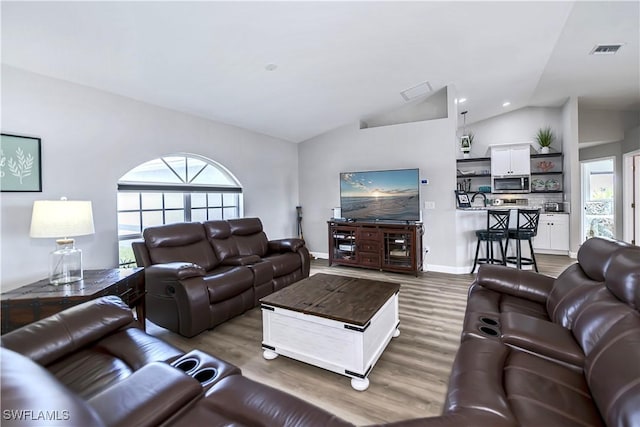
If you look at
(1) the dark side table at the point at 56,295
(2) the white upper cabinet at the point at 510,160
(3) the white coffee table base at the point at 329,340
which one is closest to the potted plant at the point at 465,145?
(2) the white upper cabinet at the point at 510,160

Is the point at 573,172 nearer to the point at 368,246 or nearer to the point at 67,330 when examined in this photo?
the point at 368,246

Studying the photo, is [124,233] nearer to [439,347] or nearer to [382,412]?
[382,412]

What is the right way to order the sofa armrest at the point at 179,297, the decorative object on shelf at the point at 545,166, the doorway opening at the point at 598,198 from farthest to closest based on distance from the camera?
the decorative object on shelf at the point at 545,166 < the doorway opening at the point at 598,198 < the sofa armrest at the point at 179,297

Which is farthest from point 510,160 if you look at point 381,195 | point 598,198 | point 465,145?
point 381,195

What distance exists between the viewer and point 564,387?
50.2 inches

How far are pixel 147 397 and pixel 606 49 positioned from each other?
5.73 m

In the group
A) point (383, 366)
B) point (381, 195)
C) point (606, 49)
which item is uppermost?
point (606, 49)

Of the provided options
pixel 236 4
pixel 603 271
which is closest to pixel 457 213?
pixel 603 271

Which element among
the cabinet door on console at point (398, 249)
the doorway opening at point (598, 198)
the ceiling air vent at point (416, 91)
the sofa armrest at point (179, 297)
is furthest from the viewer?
the doorway opening at point (598, 198)

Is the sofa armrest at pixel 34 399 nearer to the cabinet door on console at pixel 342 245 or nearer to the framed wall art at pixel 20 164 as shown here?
the framed wall art at pixel 20 164

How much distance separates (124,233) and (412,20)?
3.85m

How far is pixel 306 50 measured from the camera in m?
3.03

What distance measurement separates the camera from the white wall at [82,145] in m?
2.53

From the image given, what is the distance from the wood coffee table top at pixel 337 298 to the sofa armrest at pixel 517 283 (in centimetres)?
74
